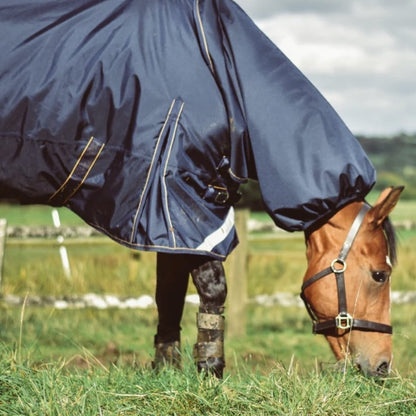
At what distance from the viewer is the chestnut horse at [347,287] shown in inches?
138

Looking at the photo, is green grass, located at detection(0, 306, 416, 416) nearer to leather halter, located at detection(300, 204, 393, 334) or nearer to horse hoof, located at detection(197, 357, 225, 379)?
horse hoof, located at detection(197, 357, 225, 379)

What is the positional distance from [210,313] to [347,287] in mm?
714

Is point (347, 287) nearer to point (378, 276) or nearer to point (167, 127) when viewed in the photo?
point (378, 276)

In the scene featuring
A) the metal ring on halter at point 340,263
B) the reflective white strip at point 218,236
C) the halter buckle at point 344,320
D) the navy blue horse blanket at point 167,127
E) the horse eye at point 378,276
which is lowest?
the halter buckle at point 344,320

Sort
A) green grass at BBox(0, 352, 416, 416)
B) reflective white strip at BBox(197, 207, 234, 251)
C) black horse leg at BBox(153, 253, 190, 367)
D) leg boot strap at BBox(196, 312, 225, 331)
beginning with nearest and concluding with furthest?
green grass at BBox(0, 352, 416, 416) < reflective white strip at BBox(197, 207, 234, 251) < leg boot strap at BBox(196, 312, 225, 331) < black horse leg at BBox(153, 253, 190, 367)

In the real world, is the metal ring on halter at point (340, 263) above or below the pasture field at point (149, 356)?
above

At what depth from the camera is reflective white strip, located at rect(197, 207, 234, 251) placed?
132 inches

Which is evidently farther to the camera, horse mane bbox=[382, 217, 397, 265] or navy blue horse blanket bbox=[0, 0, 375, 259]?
horse mane bbox=[382, 217, 397, 265]

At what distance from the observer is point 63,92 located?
3.54 meters

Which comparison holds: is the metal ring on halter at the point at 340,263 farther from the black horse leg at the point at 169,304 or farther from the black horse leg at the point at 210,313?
the black horse leg at the point at 169,304

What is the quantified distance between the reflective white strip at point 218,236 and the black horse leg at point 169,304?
1.49ft

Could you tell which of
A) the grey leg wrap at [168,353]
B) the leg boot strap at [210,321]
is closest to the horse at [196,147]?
the leg boot strap at [210,321]

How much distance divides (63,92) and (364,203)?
5.42ft

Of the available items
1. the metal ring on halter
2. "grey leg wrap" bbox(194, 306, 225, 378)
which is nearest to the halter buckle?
the metal ring on halter
